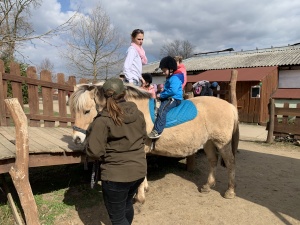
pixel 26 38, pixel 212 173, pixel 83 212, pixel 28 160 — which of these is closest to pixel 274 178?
pixel 212 173

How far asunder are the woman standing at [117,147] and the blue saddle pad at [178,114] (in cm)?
138

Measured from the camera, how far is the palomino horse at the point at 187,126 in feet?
10.6

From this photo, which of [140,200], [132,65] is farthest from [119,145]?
[132,65]

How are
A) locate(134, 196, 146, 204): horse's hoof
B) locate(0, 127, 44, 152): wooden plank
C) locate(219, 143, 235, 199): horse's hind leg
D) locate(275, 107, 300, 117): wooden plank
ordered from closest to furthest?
locate(0, 127, 44, 152): wooden plank, locate(134, 196, 146, 204): horse's hoof, locate(219, 143, 235, 199): horse's hind leg, locate(275, 107, 300, 117): wooden plank

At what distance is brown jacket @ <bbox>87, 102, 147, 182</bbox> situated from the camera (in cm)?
220

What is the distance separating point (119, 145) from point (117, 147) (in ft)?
0.09

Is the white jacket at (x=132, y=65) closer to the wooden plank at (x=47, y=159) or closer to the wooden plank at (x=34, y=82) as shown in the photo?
the wooden plank at (x=47, y=159)

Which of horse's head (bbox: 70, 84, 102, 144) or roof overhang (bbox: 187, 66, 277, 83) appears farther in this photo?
roof overhang (bbox: 187, 66, 277, 83)

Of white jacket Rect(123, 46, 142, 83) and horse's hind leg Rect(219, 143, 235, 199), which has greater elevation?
white jacket Rect(123, 46, 142, 83)

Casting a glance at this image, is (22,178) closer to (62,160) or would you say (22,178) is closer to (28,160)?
(28,160)

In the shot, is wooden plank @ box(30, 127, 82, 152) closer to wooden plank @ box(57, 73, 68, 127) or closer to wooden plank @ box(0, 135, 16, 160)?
wooden plank @ box(0, 135, 16, 160)

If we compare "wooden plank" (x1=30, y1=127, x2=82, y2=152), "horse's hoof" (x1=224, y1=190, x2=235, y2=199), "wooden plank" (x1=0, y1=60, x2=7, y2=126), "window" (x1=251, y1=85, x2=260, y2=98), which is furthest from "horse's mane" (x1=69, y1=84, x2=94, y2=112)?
"window" (x1=251, y1=85, x2=260, y2=98)

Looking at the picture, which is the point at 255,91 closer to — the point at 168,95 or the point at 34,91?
the point at 168,95

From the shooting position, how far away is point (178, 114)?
376 centimetres
